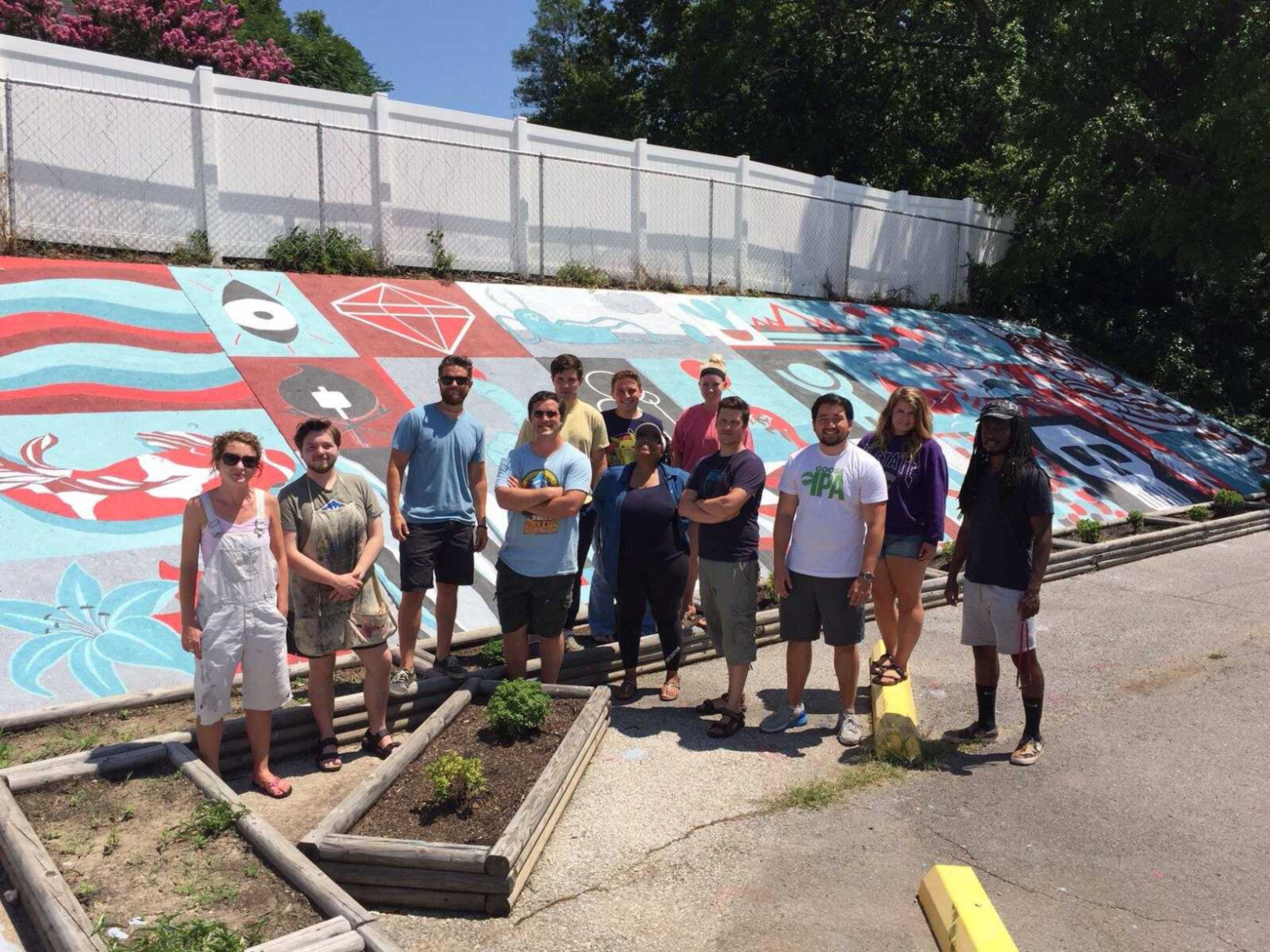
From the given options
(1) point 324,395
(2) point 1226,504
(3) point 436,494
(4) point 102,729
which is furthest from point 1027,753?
(2) point 1226,504

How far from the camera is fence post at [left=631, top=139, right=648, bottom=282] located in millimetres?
14766

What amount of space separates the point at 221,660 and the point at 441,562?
5.18 ft

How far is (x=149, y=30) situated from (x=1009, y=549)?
2217cm

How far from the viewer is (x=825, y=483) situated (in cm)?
535

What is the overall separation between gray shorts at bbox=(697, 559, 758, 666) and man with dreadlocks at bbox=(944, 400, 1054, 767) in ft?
3.77

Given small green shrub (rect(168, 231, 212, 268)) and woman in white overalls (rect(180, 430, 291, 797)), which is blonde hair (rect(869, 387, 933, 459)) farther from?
small green shrub (rect(168, 231, 212, 268))

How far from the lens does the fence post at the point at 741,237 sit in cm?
1603

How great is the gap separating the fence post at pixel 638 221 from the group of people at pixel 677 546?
899 cm

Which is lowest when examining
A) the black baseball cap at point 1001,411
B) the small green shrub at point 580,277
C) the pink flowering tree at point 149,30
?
the black baseball cap at point 1001,411

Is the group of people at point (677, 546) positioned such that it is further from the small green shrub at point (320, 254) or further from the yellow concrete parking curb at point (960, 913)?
the small green shrub at point (320, 254)

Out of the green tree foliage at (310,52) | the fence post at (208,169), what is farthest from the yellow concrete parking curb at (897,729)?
the green tree foliage at (310,52)

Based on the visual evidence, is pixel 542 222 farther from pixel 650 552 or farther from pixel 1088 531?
pixel 650 552

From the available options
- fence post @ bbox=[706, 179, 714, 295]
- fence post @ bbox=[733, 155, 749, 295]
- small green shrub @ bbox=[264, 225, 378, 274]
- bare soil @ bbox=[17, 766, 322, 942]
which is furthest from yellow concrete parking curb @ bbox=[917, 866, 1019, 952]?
fence post @ bbox=[733, 155, 749, 295]

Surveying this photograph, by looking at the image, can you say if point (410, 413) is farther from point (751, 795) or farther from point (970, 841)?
point (970, 841)
